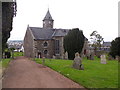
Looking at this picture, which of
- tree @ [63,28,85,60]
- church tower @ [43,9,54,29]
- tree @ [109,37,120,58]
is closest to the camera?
tree @ [63,28,85,60]

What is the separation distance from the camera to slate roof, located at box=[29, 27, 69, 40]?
154 ft

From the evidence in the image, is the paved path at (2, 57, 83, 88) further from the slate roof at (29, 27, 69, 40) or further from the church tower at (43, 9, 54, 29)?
the church tower at (43, 9, 54, 29)

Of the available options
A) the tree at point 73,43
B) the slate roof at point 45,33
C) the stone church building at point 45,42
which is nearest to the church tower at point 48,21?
the slate roof at point 45,33

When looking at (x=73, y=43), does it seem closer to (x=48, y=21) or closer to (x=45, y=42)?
(x=45, y=42)

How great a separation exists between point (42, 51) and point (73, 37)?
48.5 feet

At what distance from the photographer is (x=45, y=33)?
161 feet

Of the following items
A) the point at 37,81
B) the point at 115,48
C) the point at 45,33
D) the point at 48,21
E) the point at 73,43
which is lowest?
the point at 37,81

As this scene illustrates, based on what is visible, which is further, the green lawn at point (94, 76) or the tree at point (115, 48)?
the tree at point (115, 48)

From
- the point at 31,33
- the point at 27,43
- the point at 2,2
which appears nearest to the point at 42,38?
the point at 31,33

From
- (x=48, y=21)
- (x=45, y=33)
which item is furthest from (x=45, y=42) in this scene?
(x=48, y=21)

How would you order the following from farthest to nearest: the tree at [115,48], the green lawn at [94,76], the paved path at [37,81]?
the tree at [115,48] < the green lawn at [94,76] < the paved path at [37,81]

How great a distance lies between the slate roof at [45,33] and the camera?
154ft

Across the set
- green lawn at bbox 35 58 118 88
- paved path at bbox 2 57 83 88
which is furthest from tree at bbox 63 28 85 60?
paved path at bbox 2 57 83 88

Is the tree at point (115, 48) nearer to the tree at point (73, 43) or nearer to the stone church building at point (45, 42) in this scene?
the tree at point (73, 43)
